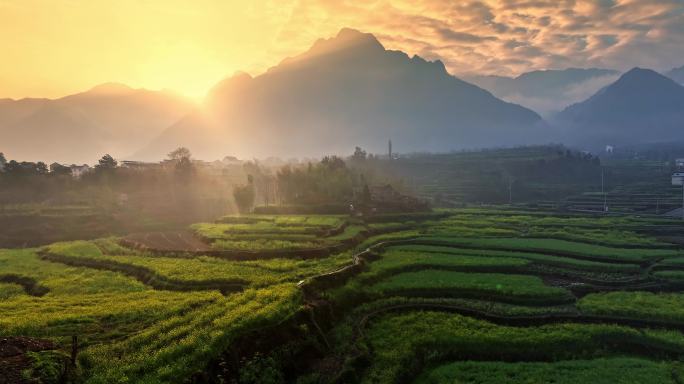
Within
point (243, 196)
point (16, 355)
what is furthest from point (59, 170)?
point (16, 355)

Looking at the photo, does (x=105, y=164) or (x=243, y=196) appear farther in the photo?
(x=105, y=164)

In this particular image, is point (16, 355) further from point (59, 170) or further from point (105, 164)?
point (59, 170)

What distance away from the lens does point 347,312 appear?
33.2 metres

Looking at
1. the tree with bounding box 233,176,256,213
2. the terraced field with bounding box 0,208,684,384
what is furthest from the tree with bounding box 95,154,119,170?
the terraced field with bounding box 0,208,684,384

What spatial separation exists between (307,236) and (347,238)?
5746 mm

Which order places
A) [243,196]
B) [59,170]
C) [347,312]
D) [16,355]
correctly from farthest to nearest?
[59,170]
[243,196]
[347,312]
[16,355]

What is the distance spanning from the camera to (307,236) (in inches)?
2335

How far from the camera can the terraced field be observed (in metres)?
23.4

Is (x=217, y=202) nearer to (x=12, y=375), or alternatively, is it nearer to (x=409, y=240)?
(x=409, y=240)

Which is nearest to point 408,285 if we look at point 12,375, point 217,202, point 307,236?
point 307,236

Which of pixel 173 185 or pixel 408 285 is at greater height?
pixel 173 185

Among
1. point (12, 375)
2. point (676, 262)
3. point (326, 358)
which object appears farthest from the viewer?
point (676, 262)

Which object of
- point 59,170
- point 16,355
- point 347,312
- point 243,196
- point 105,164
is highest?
point 105,164

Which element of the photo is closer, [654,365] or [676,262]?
[654,365]
